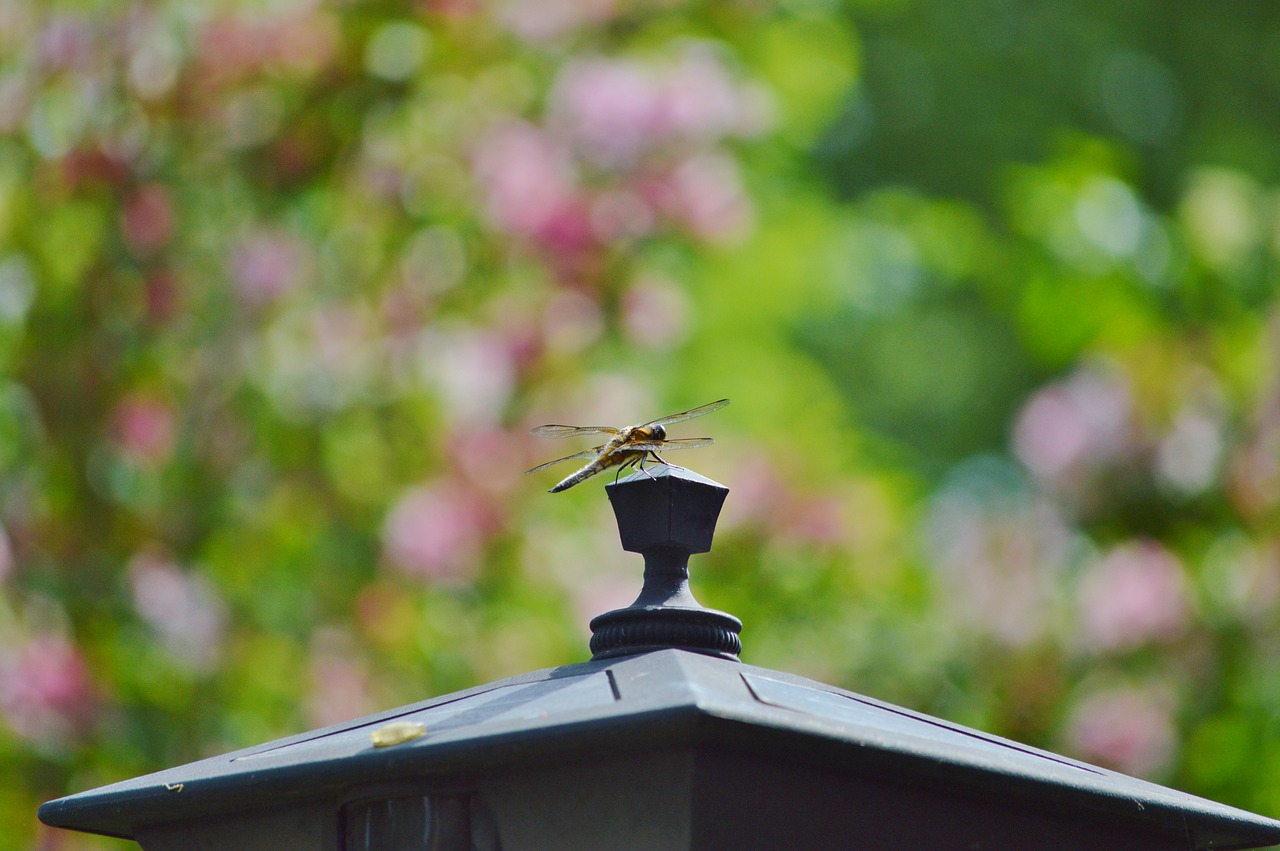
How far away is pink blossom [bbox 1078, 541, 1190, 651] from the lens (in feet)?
11.2

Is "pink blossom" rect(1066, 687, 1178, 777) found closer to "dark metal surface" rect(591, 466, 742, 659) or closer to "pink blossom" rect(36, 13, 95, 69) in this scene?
"dark metal surface" rect(591, 466, 742, 659)

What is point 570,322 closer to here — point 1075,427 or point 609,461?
point 1075,427

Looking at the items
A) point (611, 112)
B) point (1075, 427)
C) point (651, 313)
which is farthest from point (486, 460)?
point (1075, 427)

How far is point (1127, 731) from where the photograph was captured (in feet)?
11.0

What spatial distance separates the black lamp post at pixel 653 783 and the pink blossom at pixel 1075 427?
2500 mm

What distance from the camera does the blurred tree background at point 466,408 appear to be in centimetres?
338

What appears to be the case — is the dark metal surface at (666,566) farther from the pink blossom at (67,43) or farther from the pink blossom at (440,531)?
the pink blossom at (67,43)

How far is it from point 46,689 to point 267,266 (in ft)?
3.91

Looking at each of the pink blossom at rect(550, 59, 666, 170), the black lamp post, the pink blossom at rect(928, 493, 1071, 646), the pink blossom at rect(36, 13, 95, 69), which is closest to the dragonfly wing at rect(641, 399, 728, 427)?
the black lamp post

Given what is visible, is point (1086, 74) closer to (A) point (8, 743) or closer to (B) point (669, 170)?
(B) point (669, 170)

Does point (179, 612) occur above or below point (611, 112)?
below

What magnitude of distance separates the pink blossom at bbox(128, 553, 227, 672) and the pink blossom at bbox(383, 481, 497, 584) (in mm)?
473

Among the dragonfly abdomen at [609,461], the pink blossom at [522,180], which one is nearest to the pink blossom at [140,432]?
the pink blossom at [522,180]

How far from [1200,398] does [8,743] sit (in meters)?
→ 3.10
